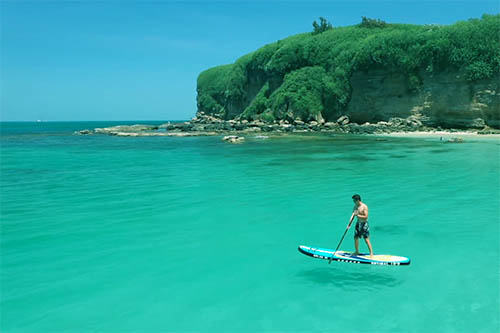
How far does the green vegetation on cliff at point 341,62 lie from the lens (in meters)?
50.9

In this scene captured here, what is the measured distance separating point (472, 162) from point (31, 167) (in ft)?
106

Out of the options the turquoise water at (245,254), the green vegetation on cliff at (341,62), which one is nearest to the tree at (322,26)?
the green vegetation on cliff at (341,62)

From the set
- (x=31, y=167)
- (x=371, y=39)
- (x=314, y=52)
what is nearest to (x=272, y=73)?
(x=314, y=52)

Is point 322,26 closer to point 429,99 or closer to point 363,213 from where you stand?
point 429,99

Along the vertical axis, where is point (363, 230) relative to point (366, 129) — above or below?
below

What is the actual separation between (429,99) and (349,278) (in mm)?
52449

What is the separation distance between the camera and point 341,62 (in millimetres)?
67188

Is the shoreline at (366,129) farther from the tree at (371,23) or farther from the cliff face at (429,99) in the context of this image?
the tree at (371,23)

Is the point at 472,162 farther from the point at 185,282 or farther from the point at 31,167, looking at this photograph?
the point at 31,167

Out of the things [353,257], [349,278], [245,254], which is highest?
[353,257]

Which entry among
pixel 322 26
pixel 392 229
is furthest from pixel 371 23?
pixel 392 229

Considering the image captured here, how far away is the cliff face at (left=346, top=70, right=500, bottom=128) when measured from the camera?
4934 centimetres

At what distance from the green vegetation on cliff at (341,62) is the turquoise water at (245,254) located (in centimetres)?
3639

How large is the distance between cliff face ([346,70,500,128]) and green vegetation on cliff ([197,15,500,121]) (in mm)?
1029
